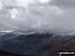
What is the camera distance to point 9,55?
109750mm

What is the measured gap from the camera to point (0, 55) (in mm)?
106750

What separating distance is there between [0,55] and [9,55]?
564cm
